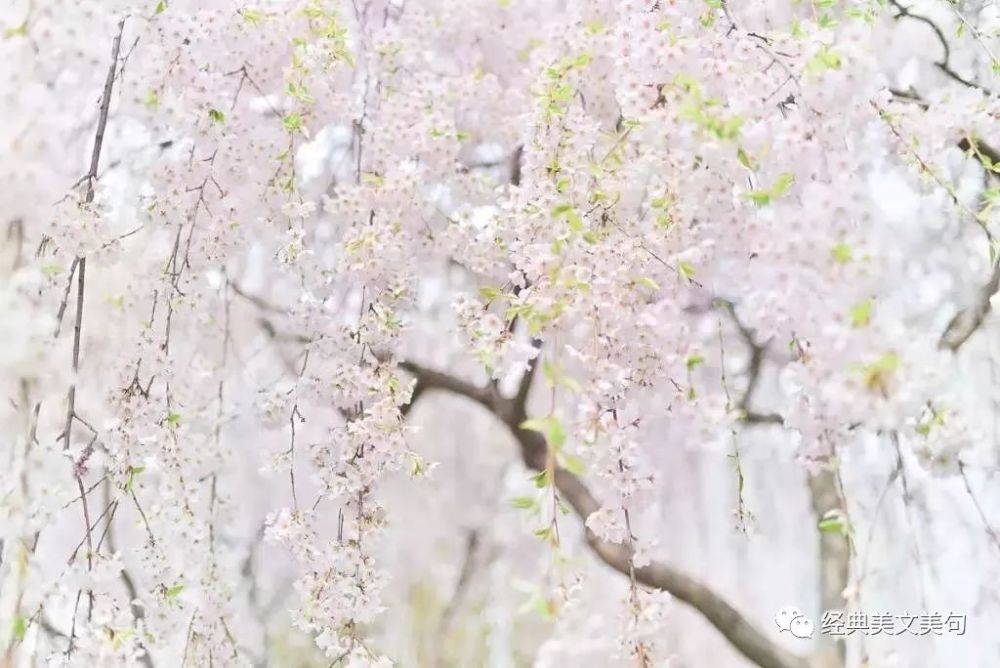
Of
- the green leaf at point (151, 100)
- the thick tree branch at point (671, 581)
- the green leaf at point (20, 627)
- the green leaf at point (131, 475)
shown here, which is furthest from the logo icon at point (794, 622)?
the green leaf at point (151, 100)

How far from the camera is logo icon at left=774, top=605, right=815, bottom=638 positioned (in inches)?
73.2

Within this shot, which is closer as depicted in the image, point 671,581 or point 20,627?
point 20,627

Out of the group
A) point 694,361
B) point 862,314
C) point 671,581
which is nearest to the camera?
point 862,314

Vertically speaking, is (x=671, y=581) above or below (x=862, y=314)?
below

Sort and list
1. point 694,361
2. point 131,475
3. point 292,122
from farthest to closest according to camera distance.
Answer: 1. point 292,122
2. point 131,475
3. point 694,361

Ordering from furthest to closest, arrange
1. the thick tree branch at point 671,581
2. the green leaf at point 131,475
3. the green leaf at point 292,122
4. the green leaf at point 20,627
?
the thick tree branch at point 671,581 < the green leaf at point 292,122 < the green leaf at point 131,475 < the green leaf at point 20,627

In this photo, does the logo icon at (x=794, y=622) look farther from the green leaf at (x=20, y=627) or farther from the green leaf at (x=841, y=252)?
the green leaf at (x=20, y=627)

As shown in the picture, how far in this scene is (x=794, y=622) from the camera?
1.90 m

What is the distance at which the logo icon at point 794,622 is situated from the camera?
1859 mm

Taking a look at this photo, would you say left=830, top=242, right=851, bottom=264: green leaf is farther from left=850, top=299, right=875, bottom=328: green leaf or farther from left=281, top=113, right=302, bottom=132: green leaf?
left=281, top=113, right=302, bottom=132: green leaf

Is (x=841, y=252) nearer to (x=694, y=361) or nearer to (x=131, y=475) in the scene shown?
(x=694, y=361)

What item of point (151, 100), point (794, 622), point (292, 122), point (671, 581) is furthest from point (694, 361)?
point (794, 622)

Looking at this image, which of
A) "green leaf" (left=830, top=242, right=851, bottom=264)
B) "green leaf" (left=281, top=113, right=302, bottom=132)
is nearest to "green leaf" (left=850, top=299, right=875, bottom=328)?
"green leaf" (left=830, top=242, right=851, bottom=264)

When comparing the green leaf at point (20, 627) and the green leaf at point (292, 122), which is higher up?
the green leaf at point (292, 122)
